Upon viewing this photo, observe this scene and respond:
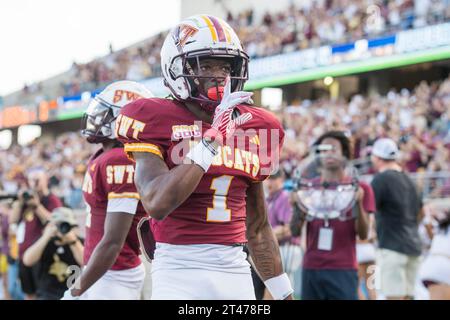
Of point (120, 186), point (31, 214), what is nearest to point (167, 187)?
point (120, 186)

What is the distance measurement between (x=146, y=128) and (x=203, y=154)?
301 millimetres

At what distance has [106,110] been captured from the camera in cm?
437

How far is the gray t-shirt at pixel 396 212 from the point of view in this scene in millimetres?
6387

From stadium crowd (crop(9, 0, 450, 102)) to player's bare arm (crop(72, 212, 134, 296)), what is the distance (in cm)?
1181

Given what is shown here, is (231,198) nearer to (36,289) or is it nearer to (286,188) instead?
(36,289)

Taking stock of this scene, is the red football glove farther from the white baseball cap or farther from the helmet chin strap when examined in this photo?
the white baseball cap

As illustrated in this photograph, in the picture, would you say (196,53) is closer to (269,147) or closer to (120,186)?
(269,147)

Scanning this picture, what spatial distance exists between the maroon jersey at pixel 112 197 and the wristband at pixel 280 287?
0.91 meters

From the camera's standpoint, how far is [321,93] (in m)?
21.7

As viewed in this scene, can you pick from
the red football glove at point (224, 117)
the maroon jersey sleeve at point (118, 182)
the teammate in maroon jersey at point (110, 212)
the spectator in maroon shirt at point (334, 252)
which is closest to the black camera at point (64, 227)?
the teammate in maroon jersey at point (110, 212)

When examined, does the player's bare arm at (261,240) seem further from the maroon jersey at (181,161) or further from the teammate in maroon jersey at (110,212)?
the teammate in maroon jersey at (110,212)
